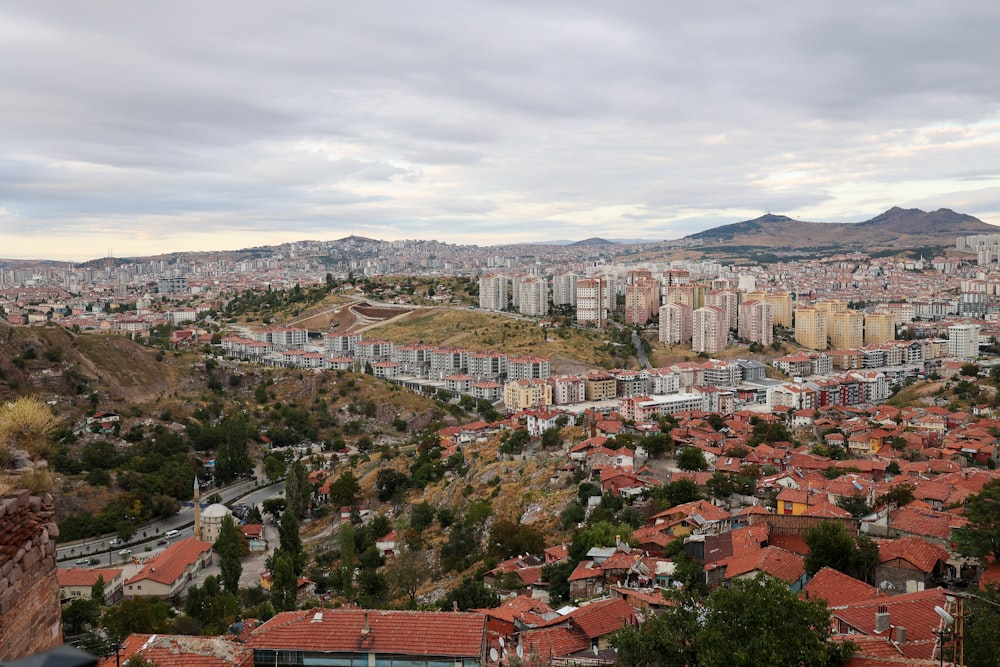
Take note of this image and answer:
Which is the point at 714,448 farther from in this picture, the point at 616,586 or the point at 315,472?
the point at 315,472

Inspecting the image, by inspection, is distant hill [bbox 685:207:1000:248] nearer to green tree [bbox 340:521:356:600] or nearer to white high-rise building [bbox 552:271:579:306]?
white high-rise building [bbox 552:271:579:306]

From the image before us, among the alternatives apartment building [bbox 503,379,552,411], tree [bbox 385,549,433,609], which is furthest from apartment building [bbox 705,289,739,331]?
tree [bbox 385,549,433,609]

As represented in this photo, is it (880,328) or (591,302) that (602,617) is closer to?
(591,302)

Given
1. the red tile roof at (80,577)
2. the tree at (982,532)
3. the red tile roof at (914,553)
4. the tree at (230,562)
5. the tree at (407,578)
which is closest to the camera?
the tree at (982,532)

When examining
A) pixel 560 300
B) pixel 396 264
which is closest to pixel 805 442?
pixel 560 300

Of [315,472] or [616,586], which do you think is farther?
[315,472]

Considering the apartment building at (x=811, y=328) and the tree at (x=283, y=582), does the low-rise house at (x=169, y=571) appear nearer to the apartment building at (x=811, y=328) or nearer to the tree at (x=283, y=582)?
the tree at (x=283, y=582)

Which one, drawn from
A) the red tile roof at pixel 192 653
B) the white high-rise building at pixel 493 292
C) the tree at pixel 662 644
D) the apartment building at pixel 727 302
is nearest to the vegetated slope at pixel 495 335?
the white high-rise building at pixel 493 292
